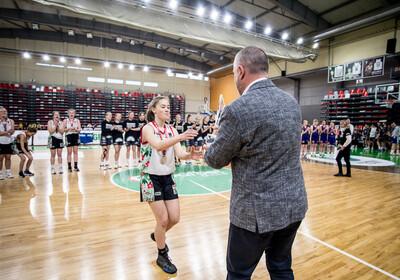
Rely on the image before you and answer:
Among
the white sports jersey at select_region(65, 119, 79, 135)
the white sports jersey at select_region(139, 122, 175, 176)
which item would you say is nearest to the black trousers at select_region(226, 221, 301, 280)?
the white sports jersey at select_region(139, 122, 175, 176)

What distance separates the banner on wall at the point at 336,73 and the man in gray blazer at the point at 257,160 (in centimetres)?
1484

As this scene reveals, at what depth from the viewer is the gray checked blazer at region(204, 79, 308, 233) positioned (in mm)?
1051

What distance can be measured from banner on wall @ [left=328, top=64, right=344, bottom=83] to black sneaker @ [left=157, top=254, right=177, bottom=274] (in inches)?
581

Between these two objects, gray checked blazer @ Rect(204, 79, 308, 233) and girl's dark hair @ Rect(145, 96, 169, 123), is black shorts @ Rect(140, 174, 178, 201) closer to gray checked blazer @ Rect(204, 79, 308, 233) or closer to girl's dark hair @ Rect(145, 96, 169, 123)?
girl's dark hair @ Rect(145, 96, 169, 123)

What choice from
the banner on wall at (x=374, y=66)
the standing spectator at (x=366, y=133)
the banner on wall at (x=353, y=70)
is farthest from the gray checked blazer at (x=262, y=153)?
the standing spectator at (x=366, y=133)

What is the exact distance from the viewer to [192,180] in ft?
20.4

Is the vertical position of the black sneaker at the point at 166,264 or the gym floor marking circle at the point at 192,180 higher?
the black sneaker at the point at 166,264

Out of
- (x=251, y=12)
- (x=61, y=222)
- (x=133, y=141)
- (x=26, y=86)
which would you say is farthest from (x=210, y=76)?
(x=61, y=222)

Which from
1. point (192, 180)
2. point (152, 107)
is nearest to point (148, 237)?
point (152, 107)

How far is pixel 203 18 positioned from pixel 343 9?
837 cm

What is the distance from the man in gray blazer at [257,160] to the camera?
106cm

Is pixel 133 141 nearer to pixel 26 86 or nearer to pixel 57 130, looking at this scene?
pixel 57 130

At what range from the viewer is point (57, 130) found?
21.2ft

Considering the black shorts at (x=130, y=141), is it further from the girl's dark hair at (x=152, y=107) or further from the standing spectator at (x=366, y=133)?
the standing spectator at (x=366, y=133)
